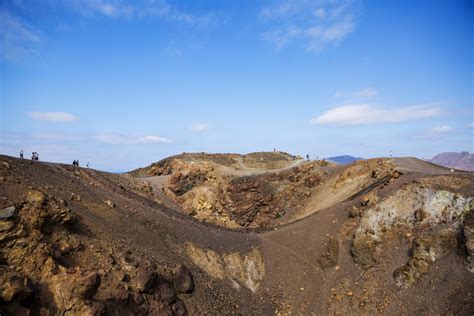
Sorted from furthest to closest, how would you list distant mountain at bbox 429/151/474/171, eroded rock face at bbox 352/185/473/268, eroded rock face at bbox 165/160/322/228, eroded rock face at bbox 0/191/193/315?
1. distant mountain at bbox 429/151/474/171
2. eroded rock face at bbox 165/160/322/228
3. eroded rock face at bbox 352/185/473/268
4. eroded rock face at bbox 0/191/193/315

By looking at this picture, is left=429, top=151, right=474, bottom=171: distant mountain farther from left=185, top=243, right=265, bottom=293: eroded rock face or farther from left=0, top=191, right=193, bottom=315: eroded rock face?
left=0, top=191, right=193, bottom=315: eroded rock face

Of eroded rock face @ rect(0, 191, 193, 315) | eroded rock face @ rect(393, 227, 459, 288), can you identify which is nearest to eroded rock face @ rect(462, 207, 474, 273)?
eroded rock face @ rect(393, 227, 459, 288)

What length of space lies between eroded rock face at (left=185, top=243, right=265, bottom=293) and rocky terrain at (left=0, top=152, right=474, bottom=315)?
91 mm

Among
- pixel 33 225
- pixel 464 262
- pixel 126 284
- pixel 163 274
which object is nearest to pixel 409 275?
pixel 464 262

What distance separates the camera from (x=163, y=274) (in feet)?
59.3

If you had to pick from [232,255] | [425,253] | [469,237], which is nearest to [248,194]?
[232,255]

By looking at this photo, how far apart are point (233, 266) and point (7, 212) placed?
50.0 ft

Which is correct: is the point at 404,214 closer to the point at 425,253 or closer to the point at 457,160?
the point at 425,253

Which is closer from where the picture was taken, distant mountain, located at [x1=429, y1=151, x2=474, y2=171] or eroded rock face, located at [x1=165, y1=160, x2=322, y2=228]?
eroded rock face, located at [x1=165, y1=160, x2=322, y2=228]

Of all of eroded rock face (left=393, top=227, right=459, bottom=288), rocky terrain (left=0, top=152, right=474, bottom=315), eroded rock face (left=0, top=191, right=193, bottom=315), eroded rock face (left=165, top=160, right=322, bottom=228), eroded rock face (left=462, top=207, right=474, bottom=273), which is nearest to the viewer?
eroded rock face (left=0, top=191, right=193, bottom=315)

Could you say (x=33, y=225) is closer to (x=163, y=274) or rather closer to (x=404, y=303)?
(x=163, y=274)

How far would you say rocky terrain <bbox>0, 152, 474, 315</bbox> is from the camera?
→ 44.9 feet

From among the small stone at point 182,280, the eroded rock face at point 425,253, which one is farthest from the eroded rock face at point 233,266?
the eroded rock face at point 425,253

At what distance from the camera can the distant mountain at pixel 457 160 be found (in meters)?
113
